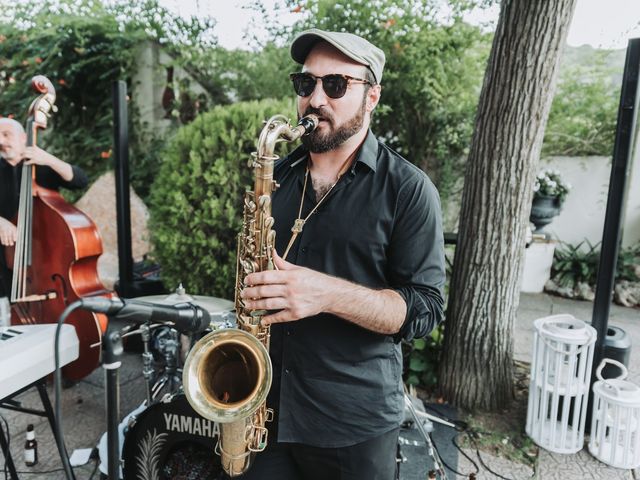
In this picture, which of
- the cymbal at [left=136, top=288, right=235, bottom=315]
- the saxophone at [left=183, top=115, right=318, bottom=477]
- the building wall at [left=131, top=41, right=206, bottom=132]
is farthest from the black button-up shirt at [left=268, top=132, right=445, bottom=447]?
the building wall at [left=131, top=41, right=206, bottom=132]

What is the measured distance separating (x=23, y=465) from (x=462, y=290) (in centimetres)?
321

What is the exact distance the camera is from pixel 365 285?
169 cm

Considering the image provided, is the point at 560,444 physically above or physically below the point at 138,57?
below

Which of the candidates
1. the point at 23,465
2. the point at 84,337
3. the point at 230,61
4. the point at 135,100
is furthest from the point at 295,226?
the point at 135,100

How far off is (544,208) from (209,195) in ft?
17.1

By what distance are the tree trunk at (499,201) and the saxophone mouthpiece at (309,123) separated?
1979 millimetres

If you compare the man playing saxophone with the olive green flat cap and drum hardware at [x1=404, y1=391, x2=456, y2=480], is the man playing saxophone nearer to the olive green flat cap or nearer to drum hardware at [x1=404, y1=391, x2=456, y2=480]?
the olive green flat cap

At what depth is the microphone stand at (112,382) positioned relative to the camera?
3.76 ft

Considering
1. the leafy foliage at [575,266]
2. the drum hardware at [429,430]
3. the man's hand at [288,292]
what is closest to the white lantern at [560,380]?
the drum hardware at [429,430]

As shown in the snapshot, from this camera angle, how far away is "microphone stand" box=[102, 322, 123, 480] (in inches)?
45.1

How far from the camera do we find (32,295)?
343 centimetres

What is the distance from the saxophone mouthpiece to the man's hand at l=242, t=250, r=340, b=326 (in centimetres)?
59

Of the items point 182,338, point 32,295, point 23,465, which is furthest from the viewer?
point 32,295

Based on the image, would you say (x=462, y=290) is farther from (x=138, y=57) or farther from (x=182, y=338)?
(x=138, y=57)
